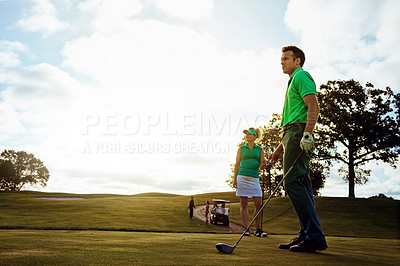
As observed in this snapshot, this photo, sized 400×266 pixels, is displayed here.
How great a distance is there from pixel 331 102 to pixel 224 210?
59.2ft

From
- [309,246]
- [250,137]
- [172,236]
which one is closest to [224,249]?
[309,246]

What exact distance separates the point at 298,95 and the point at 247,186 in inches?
158

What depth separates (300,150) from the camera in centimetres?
430

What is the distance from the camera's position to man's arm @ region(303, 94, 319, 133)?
162 inches

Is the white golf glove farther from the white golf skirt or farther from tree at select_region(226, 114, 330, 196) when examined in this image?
tree at select_region(226, 114, 330, 196)

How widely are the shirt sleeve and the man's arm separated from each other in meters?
0.07

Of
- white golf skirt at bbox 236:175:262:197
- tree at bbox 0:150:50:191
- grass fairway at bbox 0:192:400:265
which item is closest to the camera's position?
grass fairway at bbox 0:192:400:265

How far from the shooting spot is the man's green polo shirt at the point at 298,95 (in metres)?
4.41

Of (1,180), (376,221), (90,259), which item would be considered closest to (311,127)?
(90,259)

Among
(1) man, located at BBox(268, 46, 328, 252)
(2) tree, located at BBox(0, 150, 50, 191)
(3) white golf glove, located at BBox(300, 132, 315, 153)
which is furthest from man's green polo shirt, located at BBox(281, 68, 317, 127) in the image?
(2) tree, located at BBox(0, 150, 50, 191)

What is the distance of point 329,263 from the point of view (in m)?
3.16

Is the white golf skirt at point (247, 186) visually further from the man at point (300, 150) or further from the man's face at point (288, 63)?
the man's face at point (288, 63)

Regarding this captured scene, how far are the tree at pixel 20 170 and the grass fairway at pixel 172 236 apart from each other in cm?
4274

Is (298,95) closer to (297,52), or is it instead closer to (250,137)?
(297,52)
